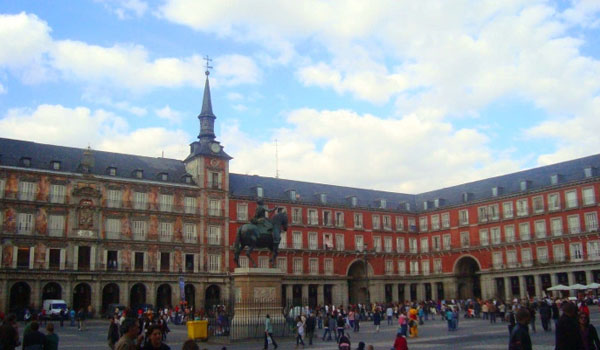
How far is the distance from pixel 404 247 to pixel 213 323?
49.3 meters

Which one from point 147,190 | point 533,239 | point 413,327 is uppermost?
point 147,190

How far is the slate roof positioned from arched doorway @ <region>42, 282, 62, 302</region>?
1015cm

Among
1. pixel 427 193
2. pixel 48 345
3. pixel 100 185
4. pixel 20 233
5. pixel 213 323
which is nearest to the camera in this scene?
pixel 48 345

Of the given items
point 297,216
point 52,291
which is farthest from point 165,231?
point 297,216

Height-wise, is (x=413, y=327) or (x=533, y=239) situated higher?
(x=533, y=239)

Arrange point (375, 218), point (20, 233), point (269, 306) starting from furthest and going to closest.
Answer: point (375, 218)
point (20, 233)
point (269, 306)

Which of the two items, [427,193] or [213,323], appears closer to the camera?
[213,323]

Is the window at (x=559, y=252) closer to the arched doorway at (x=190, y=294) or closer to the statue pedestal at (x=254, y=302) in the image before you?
the arched doorway at (x=190, y=294)

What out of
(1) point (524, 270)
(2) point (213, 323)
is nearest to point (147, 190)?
(2) point (213, 323)

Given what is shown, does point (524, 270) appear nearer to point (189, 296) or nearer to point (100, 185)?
point (189, 296)

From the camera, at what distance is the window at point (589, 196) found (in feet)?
187

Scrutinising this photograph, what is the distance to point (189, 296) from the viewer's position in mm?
57625

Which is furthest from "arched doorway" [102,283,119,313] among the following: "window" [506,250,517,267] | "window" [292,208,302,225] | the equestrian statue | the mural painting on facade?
"window" [506,250,517,267]

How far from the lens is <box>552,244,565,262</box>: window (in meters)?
59.1
